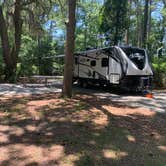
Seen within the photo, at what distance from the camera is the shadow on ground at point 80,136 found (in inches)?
180

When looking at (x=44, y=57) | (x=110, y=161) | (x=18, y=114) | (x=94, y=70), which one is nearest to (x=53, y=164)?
(x=110, y=161)

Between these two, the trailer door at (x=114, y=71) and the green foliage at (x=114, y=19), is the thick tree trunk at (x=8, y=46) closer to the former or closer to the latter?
the green foliage at (x=114, y=19)

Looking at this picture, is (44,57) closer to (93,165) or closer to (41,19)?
(41,19)

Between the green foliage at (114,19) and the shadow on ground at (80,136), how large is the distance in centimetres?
1385

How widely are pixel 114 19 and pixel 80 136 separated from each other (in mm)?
16806

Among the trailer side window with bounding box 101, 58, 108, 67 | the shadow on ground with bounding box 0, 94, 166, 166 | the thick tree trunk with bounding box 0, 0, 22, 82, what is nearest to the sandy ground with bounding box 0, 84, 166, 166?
the shadow on ground with bounding box 0, 94, 166, 166

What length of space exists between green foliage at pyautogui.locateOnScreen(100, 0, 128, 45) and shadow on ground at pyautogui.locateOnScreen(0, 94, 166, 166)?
13.9 m

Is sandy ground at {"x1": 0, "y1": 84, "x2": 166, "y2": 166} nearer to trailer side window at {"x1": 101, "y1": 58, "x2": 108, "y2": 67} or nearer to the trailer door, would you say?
the trailer door

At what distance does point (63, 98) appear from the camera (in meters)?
9.70

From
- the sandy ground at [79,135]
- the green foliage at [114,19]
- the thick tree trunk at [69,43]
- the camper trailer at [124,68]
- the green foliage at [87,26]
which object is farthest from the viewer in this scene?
the green foliage at [87,26]

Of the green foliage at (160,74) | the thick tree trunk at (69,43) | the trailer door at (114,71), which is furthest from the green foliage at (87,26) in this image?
the thick tree trunk at (69,43)

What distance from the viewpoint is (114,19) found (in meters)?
21.1

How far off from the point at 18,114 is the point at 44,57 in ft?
79.8

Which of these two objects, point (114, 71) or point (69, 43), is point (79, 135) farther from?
point (114, 71)
